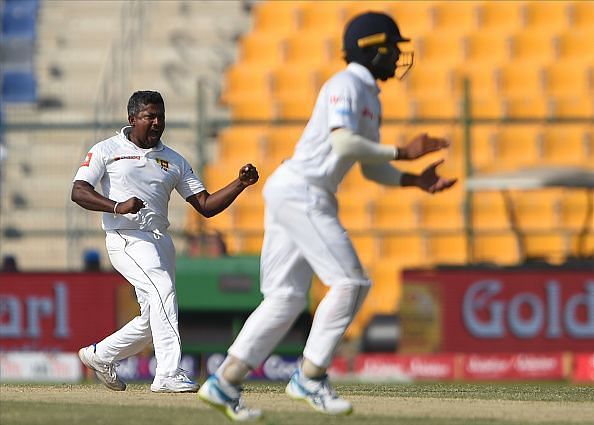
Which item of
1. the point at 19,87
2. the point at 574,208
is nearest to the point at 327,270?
the point at 574,208

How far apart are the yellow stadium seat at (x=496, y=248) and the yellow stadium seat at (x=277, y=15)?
500 cm

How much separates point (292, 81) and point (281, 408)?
1290 centimetres

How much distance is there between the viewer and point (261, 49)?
21.6 m

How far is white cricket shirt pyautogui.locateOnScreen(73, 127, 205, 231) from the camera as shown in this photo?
9383mm

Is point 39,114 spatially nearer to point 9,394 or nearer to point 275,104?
point 275,104

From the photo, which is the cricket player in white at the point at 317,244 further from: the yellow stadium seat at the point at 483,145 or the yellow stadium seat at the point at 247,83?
the yellow stadium seat at the point at 247,83

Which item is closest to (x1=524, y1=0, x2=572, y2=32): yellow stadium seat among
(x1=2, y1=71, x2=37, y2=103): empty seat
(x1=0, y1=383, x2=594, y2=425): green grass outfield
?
(x1=2, y1=71, x2=37, y2=103): empty seat

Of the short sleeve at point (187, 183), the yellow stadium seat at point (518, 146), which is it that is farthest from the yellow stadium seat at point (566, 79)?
the short sleeve at point (187, 183)

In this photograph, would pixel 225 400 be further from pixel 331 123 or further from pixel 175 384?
pixel 175 384

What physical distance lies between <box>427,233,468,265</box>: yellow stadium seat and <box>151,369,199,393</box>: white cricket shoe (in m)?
8.73

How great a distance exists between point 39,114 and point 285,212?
14.3 metres

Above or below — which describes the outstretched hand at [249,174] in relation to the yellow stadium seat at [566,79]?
below

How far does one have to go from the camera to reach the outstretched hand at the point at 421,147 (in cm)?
733

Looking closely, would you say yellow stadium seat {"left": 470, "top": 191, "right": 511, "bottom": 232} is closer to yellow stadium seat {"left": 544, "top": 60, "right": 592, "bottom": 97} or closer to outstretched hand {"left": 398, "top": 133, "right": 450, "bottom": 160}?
yellow stadium seat {"left": 544, "top": 60, "right": 592, "bottom": 97}
